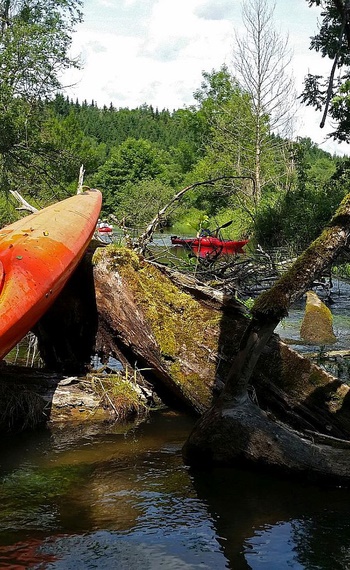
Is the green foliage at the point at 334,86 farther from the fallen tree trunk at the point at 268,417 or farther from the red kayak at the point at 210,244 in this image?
the fallen tree trunk at the point at 268,417

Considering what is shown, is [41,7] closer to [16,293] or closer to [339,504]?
[16,293]

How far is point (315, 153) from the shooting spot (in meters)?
119

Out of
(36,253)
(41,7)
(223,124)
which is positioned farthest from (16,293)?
(223,124)

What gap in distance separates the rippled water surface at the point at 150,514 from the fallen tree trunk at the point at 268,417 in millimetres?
243

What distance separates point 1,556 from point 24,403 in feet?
8.39

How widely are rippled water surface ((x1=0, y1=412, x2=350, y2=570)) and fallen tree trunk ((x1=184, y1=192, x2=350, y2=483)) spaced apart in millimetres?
243

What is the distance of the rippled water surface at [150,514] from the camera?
4.06 metres

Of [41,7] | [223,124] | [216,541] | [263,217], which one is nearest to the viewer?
[216,541]

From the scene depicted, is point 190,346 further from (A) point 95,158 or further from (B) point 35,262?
(A) point 95,158

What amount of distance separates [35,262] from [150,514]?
2639 millimetres

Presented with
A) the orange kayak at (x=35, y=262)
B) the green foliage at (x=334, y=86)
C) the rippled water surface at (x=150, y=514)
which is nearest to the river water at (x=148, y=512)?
the rippled water surface at (x=150, y=514)

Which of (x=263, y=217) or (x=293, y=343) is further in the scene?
(x=263, y=217)

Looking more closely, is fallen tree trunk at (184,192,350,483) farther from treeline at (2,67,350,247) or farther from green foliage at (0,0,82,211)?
green foliage at (0,0,82,211)

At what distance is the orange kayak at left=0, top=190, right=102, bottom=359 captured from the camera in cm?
564
